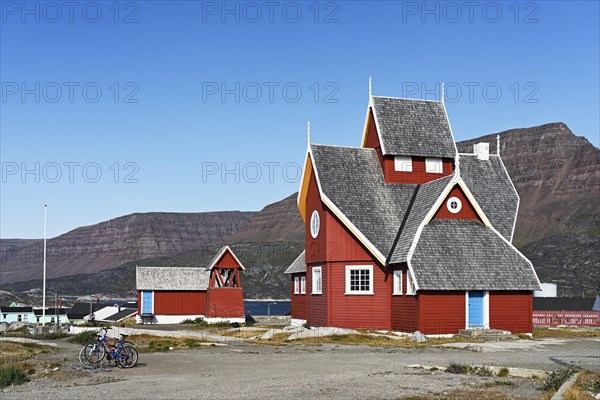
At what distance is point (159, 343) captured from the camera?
119ft

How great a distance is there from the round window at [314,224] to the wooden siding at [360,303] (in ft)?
9.91

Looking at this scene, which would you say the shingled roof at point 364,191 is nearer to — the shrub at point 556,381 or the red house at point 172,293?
the red house at point 172,293

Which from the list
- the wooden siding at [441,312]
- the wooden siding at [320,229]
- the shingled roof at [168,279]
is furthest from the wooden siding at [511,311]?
the shingled roof at [168,279]

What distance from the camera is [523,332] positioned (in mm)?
42281

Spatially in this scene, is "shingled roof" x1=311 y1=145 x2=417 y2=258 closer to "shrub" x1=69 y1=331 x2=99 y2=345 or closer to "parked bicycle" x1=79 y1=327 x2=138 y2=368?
"shrub" x1=69 y1=331 x2=99 y2=345

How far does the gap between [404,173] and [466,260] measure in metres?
8.53

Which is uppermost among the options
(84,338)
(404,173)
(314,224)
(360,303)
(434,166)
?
(434,166)

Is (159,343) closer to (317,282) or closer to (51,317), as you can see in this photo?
(317,282)

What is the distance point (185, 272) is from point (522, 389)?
2127 inches

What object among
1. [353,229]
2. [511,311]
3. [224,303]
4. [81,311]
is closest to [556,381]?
[511,311]

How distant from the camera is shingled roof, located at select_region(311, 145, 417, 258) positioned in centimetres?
4441

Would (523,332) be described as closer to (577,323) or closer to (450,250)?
(450,250)

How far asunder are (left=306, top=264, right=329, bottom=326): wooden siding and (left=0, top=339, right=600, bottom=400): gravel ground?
12492 millimetres

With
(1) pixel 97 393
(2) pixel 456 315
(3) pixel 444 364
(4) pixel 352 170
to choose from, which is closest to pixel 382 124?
(4) pixel 352 170
